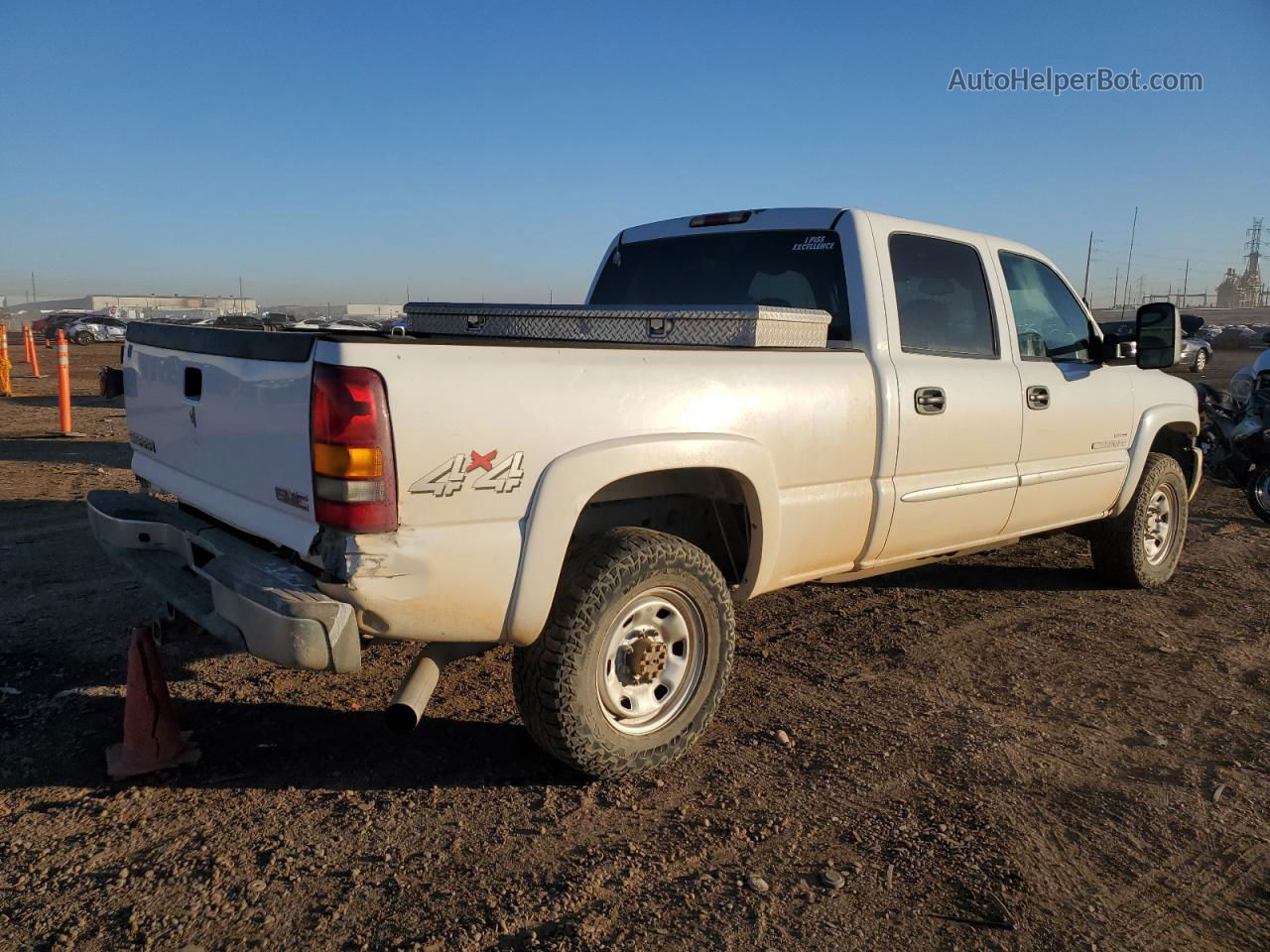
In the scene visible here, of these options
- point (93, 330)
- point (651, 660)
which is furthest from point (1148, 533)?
point (93, 330)

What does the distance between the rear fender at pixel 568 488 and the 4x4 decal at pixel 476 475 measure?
100 millimetres

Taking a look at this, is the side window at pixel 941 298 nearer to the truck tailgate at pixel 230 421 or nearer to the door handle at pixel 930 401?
the door handle at pixel 930 401

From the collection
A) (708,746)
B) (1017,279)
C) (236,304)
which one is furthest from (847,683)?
(236,304)

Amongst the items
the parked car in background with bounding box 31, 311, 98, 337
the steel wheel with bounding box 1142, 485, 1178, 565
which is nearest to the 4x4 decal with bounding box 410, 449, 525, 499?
the steel wheel with bounding box 1142, 485, 1178, 565

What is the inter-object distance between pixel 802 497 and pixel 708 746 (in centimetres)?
103

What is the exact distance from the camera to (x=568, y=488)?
3.04 m

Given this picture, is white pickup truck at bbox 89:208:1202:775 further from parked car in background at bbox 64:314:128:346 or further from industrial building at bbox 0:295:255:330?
industrial building at bbox 0:295:255:330

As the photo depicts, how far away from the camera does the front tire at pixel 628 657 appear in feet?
10.4

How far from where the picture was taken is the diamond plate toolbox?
3826 mm

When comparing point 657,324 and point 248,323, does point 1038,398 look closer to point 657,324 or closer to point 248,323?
point 657,324

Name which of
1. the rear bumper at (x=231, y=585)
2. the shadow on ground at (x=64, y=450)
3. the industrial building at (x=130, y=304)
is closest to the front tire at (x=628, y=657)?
the rear bumper at (x=231, y=585)

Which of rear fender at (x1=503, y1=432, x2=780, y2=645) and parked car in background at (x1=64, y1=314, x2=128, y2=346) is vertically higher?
rear fender at (x1=503, y1=432, x2=780, y2=645)

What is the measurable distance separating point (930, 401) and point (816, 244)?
892 millimetres

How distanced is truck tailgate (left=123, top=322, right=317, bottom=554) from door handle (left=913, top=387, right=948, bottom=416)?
2610mm
